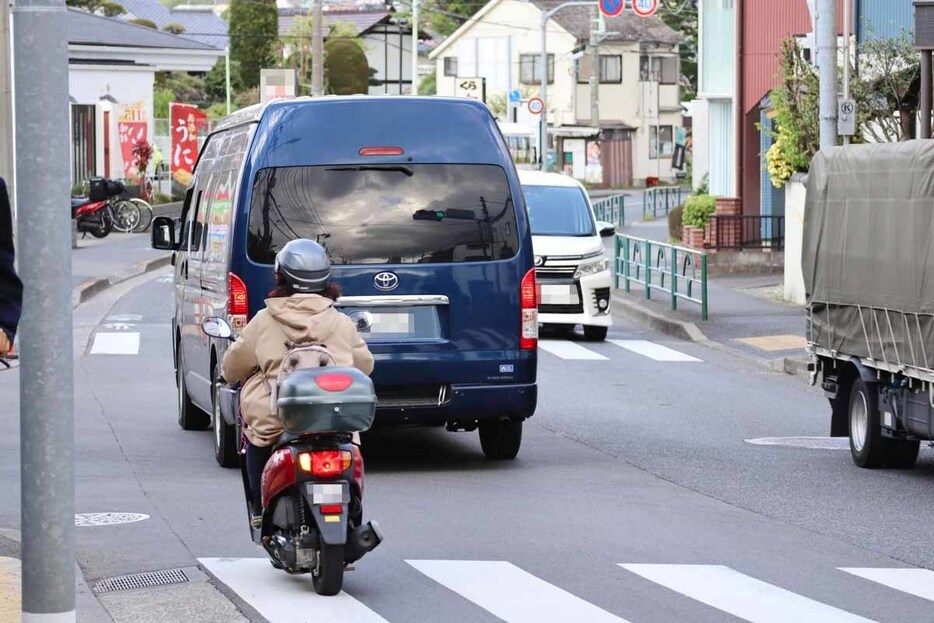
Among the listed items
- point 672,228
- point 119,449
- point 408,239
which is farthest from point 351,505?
point 672,228

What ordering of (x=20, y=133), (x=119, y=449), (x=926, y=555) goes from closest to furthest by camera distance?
(x=20, y=133) < (x=926, y=555) < (x=119, y=449)

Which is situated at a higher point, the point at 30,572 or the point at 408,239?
the point at 408,239

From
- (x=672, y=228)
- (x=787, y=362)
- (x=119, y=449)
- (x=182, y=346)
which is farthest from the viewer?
(x=672, y=228)

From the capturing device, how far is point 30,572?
5.92 metres

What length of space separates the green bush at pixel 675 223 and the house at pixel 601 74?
4651cm

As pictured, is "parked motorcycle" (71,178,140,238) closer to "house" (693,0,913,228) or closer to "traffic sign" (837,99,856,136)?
"house" (693,0,913,228)

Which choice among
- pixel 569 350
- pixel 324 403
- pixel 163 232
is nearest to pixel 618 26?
pixel 569 350

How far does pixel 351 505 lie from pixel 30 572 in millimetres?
2150

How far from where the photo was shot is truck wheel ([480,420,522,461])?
12.3 metres

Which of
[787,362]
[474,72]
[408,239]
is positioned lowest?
[787,362]

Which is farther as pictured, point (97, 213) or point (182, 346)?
point (97, 213)

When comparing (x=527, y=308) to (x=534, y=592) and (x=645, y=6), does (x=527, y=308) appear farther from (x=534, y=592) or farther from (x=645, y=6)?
(x=645, y=6)

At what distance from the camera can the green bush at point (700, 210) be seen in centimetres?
3595

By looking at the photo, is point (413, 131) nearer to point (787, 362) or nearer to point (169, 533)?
point (169, 533)
